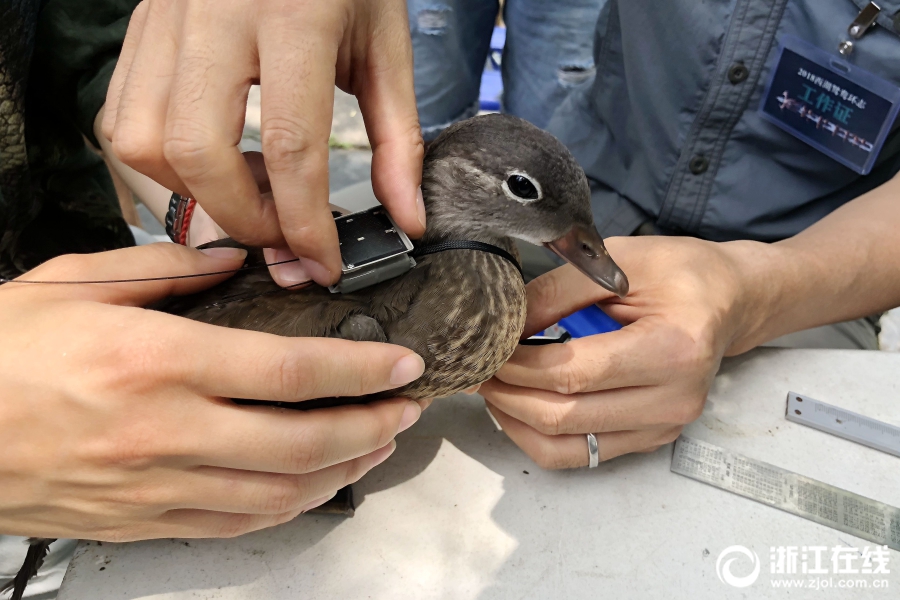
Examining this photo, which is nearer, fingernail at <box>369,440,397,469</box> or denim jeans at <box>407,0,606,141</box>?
fingernail at <box>369,440,397,469</box>

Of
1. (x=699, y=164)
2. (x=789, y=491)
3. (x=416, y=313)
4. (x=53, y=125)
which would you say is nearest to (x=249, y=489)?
(x=416, y=313)

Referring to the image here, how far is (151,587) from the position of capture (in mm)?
824

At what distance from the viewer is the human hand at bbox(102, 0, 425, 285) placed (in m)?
0.62

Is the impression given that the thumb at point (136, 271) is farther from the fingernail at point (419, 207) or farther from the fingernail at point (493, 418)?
the fingernail at point (493, 418)

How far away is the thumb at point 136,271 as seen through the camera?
69 centimetres

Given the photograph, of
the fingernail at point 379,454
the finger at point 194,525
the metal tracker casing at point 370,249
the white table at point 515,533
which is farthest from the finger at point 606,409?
the finger at point 194,525

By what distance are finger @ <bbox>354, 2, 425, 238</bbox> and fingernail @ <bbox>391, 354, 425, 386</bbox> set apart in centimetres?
19

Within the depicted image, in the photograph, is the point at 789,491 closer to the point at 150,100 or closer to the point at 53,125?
the point at 150,100

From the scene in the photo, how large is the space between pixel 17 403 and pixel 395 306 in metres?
0.44

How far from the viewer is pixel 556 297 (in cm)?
99

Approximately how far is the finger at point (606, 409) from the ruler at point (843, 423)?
278 millimetres

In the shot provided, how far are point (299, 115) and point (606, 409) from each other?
0.63 metres

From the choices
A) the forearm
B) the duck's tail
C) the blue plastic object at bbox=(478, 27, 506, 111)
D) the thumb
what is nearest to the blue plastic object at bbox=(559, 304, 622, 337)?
the forearm

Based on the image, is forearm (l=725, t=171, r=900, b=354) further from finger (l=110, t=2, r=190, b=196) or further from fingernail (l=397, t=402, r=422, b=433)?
finger (l=110, t=2, r=190, b=196)
